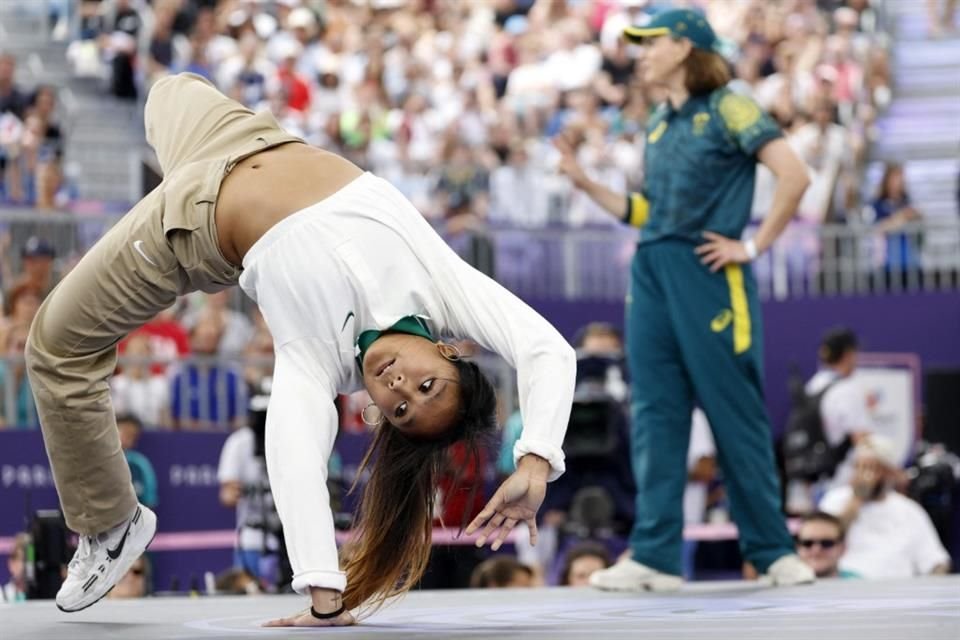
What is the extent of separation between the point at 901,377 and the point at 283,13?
7036 mm

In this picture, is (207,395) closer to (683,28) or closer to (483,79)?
(683,28)

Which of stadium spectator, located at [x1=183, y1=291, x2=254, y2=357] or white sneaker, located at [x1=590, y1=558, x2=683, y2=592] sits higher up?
stadium spectator, located at [x1=183, y1=291, x2=254, y2=357]

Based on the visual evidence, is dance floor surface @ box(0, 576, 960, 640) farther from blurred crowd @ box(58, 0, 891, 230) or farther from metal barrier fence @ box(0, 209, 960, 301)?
blurred crowd @ box(58, 0, 891, 230)

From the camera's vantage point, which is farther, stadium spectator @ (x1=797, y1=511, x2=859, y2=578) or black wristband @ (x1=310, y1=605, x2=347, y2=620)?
stadium spectator @ (x1=797, y1=511, x2=859, y2=578)

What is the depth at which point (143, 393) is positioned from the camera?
31.8 ft

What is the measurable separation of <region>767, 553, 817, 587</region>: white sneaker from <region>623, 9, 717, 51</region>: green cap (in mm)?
1901

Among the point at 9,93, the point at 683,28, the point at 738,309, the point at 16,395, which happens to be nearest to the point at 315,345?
the point at 738,309

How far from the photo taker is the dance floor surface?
3.83 metres

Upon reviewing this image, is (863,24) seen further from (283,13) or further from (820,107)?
(283,13)

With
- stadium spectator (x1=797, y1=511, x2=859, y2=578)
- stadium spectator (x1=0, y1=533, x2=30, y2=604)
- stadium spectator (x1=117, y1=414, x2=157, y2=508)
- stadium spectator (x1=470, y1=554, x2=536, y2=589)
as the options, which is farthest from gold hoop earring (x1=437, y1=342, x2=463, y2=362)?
stadium spectator (x1=117, y1=414, x2=157, y2=508)

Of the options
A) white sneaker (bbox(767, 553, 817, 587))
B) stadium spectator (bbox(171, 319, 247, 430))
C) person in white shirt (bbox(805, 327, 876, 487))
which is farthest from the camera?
person in white shirt (bbox(805, 327, 876, 487))

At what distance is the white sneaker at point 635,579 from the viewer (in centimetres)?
602

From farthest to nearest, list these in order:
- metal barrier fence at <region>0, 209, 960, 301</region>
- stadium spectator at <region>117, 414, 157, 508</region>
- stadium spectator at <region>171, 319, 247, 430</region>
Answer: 1. metal barrier fence at <region>0, 209, 960, 301</region>
2. stadium spectator at <region>171, 319, 247, 430</region>
3. stadium spectator at <region>117, 414, 157, 508</region>

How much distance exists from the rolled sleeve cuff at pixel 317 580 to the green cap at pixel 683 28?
2.92 metres
